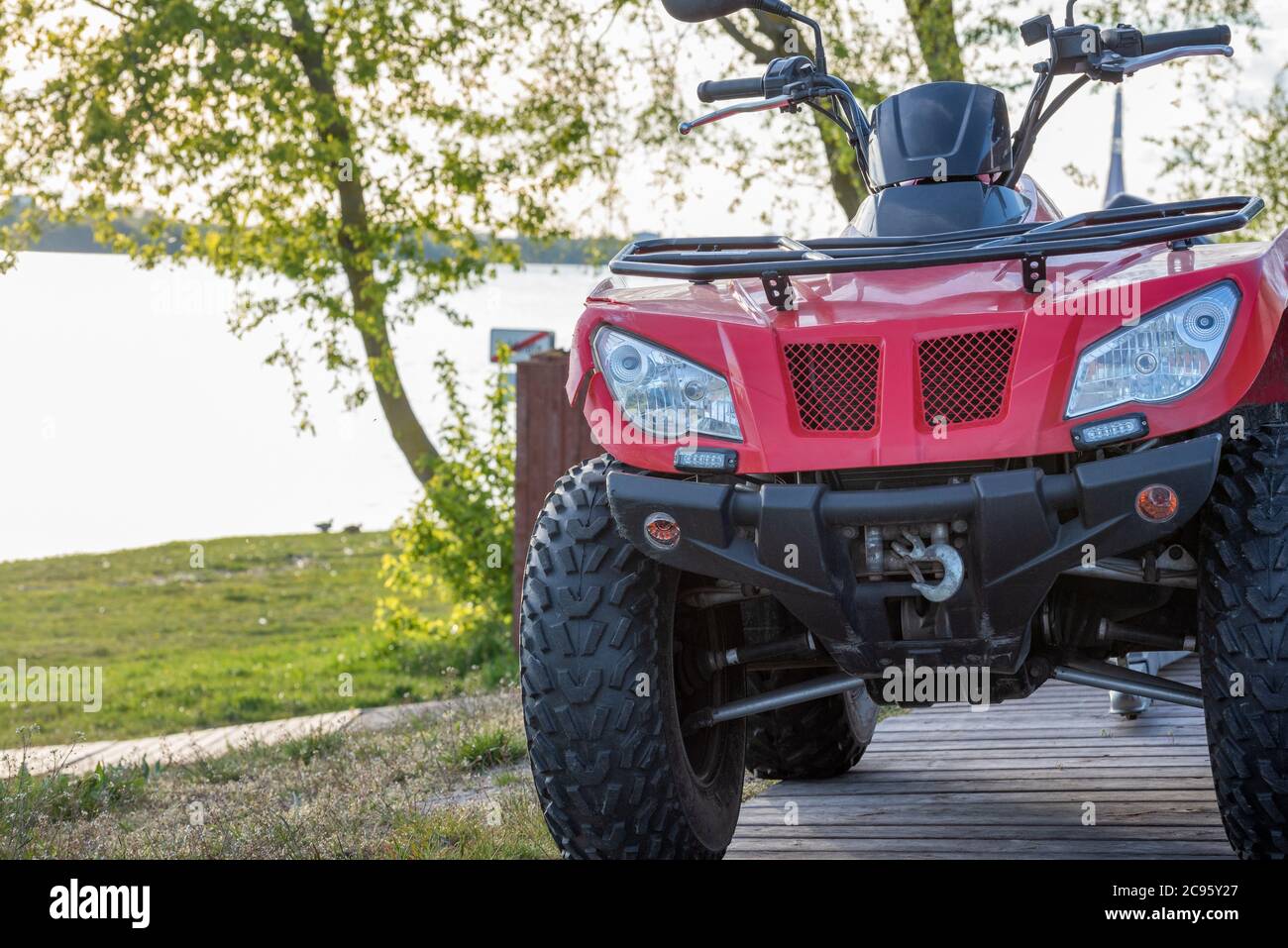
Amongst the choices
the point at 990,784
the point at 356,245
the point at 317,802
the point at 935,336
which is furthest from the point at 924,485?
the point at 356,245

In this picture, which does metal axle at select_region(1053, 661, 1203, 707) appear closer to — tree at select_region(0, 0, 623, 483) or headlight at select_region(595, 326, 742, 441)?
headlight at select_region(595, 326, 742, 441)

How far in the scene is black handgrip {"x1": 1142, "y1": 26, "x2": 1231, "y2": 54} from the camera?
3680 millimetres

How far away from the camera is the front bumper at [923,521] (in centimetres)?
263

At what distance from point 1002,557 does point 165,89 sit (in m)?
13.5

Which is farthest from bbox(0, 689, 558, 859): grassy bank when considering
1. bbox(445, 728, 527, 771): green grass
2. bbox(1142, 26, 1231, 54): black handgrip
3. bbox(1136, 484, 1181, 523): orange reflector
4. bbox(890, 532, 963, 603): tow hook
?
bbox(1142, 26, 1231, 54): black handgrip

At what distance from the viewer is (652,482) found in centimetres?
285

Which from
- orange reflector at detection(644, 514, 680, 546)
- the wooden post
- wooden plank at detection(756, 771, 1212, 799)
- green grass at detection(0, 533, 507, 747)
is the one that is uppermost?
A: orange reflector at detection(644, 514, 680, 546)

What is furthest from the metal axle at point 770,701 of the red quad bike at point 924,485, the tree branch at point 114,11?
the tree branch at point 114,11

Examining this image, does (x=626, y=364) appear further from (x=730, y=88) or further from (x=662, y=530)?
(x=730, y=88)

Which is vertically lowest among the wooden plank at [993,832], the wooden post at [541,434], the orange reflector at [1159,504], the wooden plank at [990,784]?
the wooden plank at [990,784]

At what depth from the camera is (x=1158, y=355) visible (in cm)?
270

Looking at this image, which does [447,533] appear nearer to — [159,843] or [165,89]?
[165,89]

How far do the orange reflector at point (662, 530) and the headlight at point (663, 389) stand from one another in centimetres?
16

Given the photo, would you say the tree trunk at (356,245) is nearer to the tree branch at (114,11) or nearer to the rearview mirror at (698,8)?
Answer: the tree branch at (114,11)
